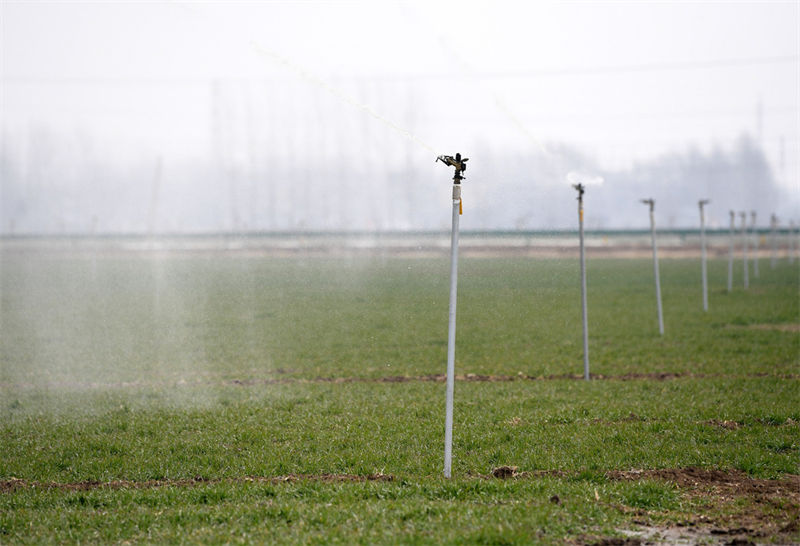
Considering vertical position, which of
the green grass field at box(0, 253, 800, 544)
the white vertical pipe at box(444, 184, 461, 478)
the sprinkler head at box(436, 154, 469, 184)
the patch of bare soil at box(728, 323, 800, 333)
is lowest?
the patch of bare soil at box(728, 323, 800, 333)

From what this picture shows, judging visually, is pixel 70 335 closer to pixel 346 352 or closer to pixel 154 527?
pixel 346 352

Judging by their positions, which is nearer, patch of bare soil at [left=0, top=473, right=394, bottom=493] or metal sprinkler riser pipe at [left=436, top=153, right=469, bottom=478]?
metal sprinkler riser pipe at [left=436, top=153, right=469, bottom=478]

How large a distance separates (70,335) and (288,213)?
9.95 metres

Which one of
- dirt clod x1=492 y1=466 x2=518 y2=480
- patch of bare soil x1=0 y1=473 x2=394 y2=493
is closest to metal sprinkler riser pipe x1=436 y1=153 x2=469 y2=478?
dirt clod x1=492 y1=466 x2=518 y2=480

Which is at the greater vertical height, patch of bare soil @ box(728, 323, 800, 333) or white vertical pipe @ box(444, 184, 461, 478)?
white vertical pipe @ box(444, 184, 461, 478)


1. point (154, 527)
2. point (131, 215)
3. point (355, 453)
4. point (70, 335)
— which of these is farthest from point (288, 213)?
point (154, 527)

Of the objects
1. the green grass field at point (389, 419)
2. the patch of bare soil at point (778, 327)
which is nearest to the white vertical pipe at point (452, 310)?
the green grass field at point (389, 419)

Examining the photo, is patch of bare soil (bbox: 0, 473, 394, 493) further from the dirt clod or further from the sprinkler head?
the sprinkler head

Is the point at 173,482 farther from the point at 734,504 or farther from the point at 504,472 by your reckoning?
the point at 734,504

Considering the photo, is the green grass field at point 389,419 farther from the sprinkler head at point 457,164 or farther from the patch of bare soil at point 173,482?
the sprinkler head at point 457,164

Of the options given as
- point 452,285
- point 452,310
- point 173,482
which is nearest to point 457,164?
point 452,285

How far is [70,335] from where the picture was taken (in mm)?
22797

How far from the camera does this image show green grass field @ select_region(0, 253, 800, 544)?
7.32 metres

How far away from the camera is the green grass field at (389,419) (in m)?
7.32
